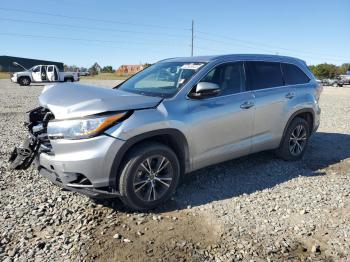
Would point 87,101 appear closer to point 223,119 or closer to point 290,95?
point 223,119

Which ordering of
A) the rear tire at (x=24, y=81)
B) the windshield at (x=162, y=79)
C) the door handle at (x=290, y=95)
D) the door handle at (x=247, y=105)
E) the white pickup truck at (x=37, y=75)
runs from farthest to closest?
the white pickup truck at (x=37, y=75) → the rear tire at (x=24, y=81) → the door handle at (x=290, y=95) → the door handle at (x=247, y=105) → the windshield at (x=162, y=79)

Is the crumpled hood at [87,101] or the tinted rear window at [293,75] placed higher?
the tinted rear window at [293,75]

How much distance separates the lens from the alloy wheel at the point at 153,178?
401cm

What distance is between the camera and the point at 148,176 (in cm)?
408

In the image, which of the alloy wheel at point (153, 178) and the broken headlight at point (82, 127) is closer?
the broken headlight at point (82, 127)

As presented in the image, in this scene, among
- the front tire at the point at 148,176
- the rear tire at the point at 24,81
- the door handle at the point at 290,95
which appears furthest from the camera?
the rear tire at the point at 24,81

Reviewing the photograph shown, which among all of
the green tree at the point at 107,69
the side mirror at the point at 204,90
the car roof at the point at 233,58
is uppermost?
the green tree at the point at 107,69

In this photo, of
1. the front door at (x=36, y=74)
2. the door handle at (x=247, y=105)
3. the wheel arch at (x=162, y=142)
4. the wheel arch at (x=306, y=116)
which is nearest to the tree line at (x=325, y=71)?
the front door at (x=36, y=74)

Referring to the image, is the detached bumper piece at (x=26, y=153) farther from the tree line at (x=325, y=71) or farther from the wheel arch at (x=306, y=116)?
the tree line at (x=325, y=71)

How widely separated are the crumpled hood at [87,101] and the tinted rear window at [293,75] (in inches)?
107

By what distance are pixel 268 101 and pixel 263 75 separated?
0.45m

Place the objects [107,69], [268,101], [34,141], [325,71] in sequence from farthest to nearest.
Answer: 1. [107,69]
2. [325,71]
3. [268,101]
4. [34,141]

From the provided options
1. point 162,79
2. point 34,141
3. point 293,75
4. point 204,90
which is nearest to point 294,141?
point 293,75

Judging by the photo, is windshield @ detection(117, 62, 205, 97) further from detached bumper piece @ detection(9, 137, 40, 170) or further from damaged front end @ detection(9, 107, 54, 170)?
detached bumper piece @ detection(9, 137, 40, 170)
